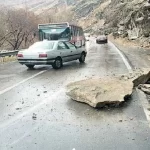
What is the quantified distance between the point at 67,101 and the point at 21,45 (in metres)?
54.3

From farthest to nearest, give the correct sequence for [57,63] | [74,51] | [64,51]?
[74,51], [64,51], [57,63]

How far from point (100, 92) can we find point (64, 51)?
9.11m

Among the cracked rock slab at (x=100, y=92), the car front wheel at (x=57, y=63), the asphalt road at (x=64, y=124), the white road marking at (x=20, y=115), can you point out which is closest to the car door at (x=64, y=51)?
the car front wheel at (x=57, y=63)

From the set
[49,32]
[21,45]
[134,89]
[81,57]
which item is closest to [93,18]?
[21,45]

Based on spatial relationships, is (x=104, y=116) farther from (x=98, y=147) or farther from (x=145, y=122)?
(x=98, y=147)

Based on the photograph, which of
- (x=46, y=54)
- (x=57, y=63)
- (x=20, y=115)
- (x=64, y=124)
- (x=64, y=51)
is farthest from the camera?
(x=64, y=51)

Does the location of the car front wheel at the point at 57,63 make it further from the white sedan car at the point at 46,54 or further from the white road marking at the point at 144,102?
the white road marking at the point at 144,102

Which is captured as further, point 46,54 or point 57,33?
point 57,33

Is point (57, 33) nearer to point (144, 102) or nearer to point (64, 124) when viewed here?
Answer: point (144, 102)

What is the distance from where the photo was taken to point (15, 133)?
637 cm

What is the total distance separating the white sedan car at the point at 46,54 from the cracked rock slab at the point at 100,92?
21.1 ft

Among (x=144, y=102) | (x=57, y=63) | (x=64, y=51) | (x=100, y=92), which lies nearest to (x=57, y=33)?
(x=64, y=51)

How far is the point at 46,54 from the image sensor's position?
16.3 meters

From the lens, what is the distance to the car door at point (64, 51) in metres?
17.4
